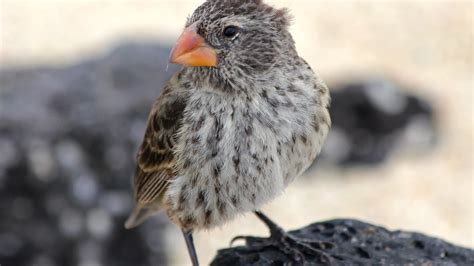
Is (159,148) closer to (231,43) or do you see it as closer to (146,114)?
(231,43)

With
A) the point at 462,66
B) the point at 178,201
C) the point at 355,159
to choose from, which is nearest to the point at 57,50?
the point at 355,159

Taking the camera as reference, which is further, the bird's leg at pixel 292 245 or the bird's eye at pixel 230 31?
the bird's leg at pixel 292 245

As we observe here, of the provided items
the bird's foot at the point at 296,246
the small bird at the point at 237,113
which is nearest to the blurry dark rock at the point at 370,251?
the bird's foot at the point at 296,246

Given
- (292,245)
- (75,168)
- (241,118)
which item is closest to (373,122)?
(75,168)

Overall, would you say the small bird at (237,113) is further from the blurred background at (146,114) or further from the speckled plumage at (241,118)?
the blurred background at (146,114)

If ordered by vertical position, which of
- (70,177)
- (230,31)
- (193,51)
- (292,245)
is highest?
(230,31)

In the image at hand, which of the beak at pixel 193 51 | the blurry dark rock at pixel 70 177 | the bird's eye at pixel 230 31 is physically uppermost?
the bird's eye at pixel 230 31

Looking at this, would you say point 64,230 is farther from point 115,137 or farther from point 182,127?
point 182,127
